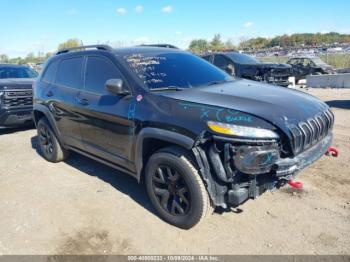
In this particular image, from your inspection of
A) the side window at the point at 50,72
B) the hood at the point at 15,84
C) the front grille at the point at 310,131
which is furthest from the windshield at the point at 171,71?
the hood at the point at 15,84

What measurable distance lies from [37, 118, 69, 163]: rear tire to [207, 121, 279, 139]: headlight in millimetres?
3519

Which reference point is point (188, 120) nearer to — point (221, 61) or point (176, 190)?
point (176, 190)

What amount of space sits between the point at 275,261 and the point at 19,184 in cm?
387

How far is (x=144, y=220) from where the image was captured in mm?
3697

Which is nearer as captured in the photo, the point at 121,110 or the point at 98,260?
the point at 98,260

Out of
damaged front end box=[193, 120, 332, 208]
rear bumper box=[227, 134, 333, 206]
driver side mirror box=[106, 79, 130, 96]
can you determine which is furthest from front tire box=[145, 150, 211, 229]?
driver side mirror box=[106, 79, 130, 96]

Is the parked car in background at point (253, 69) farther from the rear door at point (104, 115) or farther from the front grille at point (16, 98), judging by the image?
the rear door at point (104, 115)

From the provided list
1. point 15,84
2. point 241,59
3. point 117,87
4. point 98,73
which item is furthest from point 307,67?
point 117,87

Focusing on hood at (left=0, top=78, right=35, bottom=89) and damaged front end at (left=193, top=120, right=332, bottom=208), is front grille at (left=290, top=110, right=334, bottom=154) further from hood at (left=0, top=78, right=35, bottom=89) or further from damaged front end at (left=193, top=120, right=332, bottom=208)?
hood at (left=0, top=78, right=35, bottom=89)

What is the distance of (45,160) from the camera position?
600 cm

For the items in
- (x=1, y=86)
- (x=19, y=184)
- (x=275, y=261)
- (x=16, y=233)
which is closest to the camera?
(x=275, y=261)

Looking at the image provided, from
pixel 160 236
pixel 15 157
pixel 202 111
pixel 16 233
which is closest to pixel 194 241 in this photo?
pixel 160 236

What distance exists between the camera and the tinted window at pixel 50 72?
539cm

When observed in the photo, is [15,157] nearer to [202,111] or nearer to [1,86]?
[1,86]
